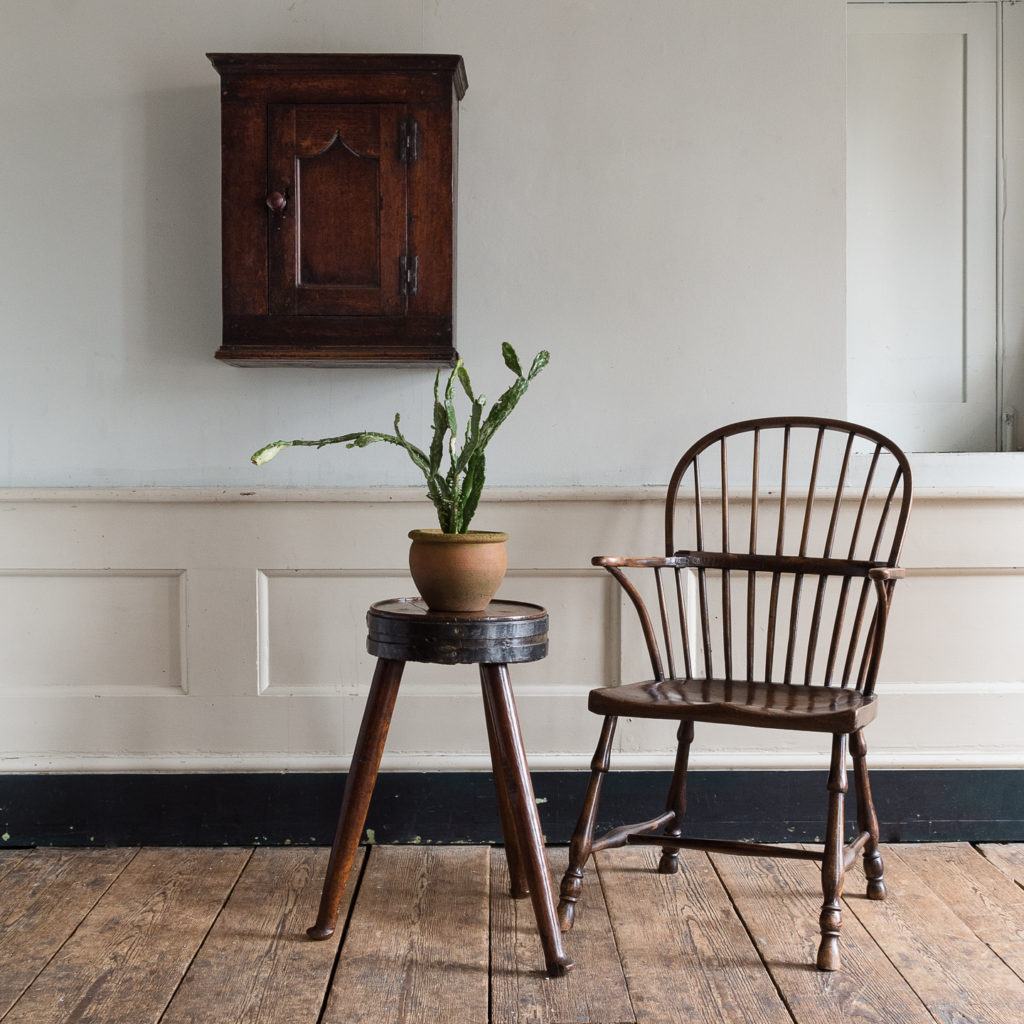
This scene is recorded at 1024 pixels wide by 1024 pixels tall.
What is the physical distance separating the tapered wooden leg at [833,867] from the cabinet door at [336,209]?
1410mm

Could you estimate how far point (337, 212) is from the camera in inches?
94.0

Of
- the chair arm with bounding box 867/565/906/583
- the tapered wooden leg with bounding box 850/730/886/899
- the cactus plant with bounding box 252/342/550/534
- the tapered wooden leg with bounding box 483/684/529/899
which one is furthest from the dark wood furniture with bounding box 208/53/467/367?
the tapered wooden leg with bounding box 850/730/886/899

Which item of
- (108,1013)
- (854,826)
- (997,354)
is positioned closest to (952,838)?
(854,826)

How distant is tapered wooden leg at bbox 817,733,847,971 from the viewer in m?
1.91

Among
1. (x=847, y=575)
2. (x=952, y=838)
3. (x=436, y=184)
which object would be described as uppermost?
(x=436, y=184)

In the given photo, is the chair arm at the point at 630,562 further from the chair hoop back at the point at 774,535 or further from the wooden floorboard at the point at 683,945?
the wooden floorboard at the point at 683,945

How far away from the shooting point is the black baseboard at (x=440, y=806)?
102 inches

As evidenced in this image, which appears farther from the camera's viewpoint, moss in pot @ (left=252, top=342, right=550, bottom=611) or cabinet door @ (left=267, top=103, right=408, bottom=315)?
cabinet door @ (left=267, top=103, right=408, bottom=315)

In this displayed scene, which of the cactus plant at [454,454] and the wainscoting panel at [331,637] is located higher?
the cactus plant at [454,454]

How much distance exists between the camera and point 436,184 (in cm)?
238

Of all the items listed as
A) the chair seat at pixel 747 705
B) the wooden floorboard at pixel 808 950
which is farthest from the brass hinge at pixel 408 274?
the wooden floorboard at pixel 808 950

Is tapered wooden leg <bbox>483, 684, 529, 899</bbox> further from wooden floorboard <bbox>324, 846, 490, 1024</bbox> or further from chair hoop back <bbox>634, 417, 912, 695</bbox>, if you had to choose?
chair hoop back <bbox>634, 417, 912, 695</bbox>

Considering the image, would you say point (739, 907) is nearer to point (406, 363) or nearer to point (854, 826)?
point (854, 826)

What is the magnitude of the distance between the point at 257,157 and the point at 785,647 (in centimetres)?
181
